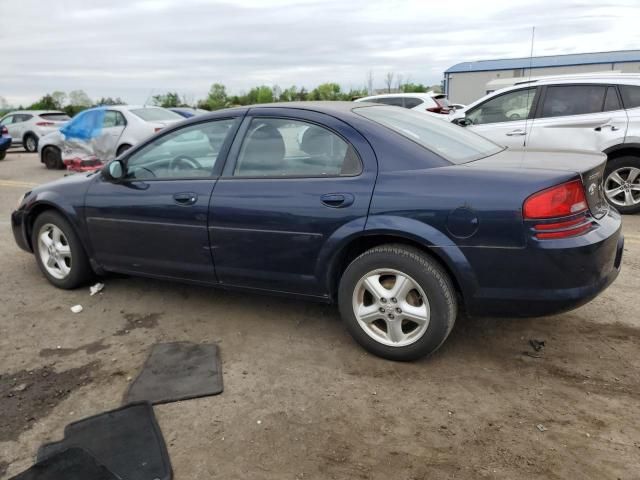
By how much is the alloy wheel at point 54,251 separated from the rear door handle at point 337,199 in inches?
96.7

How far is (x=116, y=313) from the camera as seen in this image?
14.0 ft

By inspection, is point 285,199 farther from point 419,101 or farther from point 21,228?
point 419,101

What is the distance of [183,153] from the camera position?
410cm

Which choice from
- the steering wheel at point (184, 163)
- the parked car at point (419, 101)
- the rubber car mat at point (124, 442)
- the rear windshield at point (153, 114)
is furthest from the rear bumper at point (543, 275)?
the parked car at point (419, 101)

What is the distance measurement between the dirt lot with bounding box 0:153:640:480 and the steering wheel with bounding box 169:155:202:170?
1.09 meters

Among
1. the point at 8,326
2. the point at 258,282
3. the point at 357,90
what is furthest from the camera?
the point at 357,90

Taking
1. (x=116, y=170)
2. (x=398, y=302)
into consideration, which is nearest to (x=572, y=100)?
(x=398, y=302)

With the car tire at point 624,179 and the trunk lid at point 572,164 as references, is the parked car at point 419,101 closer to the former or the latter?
the car tire at point 624,179

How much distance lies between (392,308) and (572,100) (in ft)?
18.1

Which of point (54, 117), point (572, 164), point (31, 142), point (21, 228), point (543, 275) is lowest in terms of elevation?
point (31, 142)

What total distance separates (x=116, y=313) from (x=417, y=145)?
2605 mm

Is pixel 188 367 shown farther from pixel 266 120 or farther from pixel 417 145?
pixel 417 145

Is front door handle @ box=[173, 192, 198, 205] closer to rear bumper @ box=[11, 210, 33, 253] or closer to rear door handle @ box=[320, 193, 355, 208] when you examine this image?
rear door handle @ box=[320, 193, 355, 208]

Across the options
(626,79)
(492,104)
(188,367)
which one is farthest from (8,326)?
(626,79)
